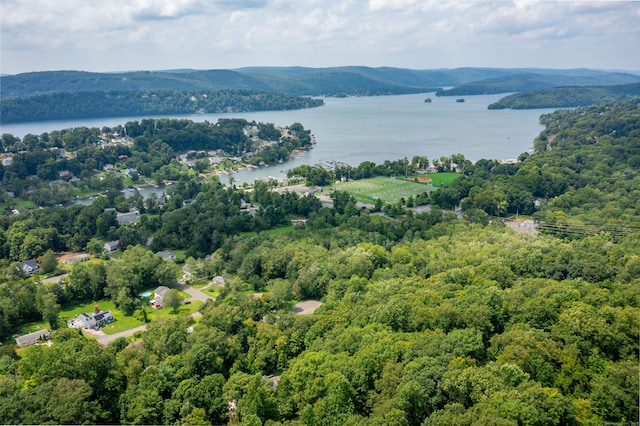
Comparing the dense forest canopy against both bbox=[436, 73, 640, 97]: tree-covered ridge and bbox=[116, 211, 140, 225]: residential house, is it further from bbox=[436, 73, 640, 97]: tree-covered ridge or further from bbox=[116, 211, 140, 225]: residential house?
bbox=[436, 73, 640, 97]: tree-covered ridge

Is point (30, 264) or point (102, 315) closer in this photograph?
Answer: point (102, 315)

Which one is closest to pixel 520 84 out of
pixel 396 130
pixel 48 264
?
pixel 396 130

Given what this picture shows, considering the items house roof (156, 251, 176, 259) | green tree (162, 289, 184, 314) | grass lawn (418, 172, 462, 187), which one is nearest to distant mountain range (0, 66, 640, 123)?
grass lawn (418, 172, 462, 187)

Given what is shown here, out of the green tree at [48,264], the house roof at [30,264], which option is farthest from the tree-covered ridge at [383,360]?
the house roof at [30,264]

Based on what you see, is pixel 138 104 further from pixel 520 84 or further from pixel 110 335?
pixel 520 84

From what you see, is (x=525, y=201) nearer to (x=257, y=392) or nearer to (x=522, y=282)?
(x=522, y=282)

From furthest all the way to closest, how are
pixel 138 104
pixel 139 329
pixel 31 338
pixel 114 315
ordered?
pixel 138 104 < pixel 114 315 < pixel 139 329 < pixel 31 338

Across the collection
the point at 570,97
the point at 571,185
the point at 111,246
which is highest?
the point at 570,97
